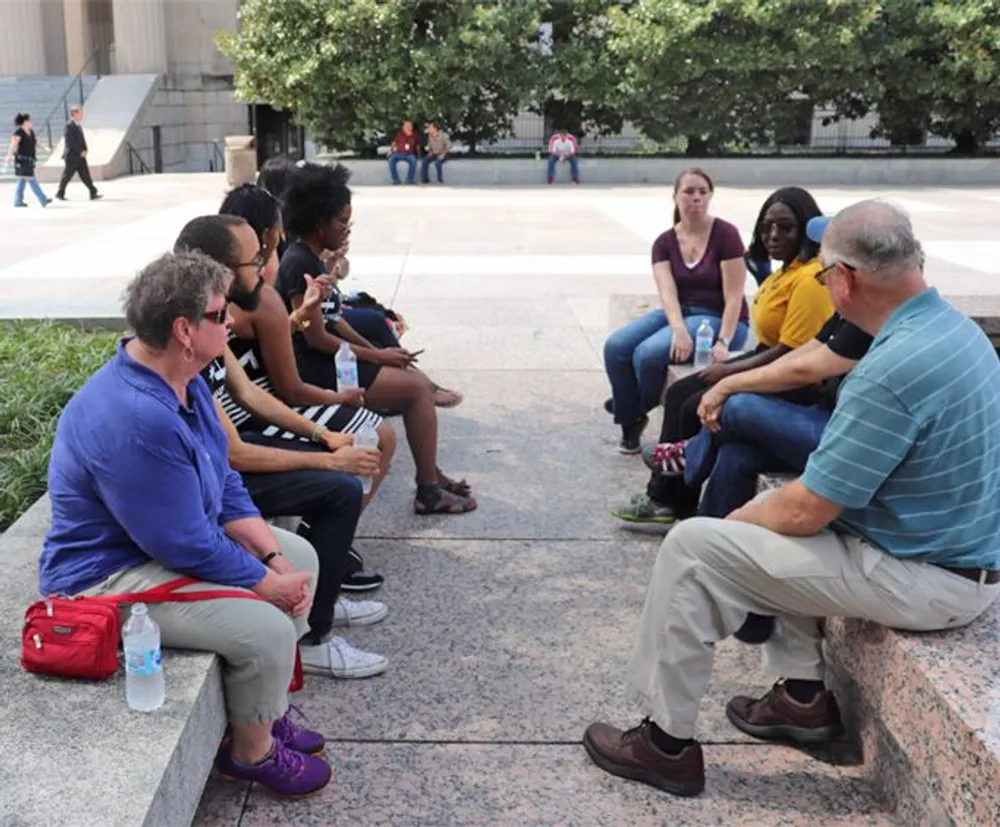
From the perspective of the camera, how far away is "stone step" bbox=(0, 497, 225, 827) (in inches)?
94.3

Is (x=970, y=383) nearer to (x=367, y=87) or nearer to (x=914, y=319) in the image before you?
(x=914, y=319)

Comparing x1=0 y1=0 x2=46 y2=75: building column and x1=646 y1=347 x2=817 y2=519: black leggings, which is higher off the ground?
x1=0 y1=0 x2=46 y2=75: building column

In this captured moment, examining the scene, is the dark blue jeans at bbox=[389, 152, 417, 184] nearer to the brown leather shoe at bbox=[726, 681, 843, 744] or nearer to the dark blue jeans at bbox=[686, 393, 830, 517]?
the dark blue jeans at bbox=[686, 393, 830, 517]

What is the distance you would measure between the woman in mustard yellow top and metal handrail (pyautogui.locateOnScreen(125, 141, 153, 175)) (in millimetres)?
24960

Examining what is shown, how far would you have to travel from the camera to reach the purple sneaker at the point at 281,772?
10.1 ft

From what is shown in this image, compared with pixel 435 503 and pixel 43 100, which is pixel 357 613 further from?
pixel 43 100

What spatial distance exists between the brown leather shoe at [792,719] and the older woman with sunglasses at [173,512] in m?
1.35

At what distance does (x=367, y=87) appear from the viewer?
2422 cm

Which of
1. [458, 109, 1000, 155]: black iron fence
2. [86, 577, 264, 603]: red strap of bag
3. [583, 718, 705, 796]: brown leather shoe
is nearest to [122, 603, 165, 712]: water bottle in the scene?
[86, 577, 264, 603]: red strap of bag

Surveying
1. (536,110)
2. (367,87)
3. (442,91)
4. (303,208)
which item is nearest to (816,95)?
(536,110)

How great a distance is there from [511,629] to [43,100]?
30.5 metres

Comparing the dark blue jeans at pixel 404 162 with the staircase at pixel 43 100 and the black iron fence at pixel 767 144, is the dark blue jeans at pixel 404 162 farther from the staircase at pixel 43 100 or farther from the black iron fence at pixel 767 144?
the staircase at pixel 43 100

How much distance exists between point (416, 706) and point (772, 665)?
3.70 feet

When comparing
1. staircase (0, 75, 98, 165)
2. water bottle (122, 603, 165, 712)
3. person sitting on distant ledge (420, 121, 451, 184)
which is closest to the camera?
water bottle (122, 603, 165, 712)
